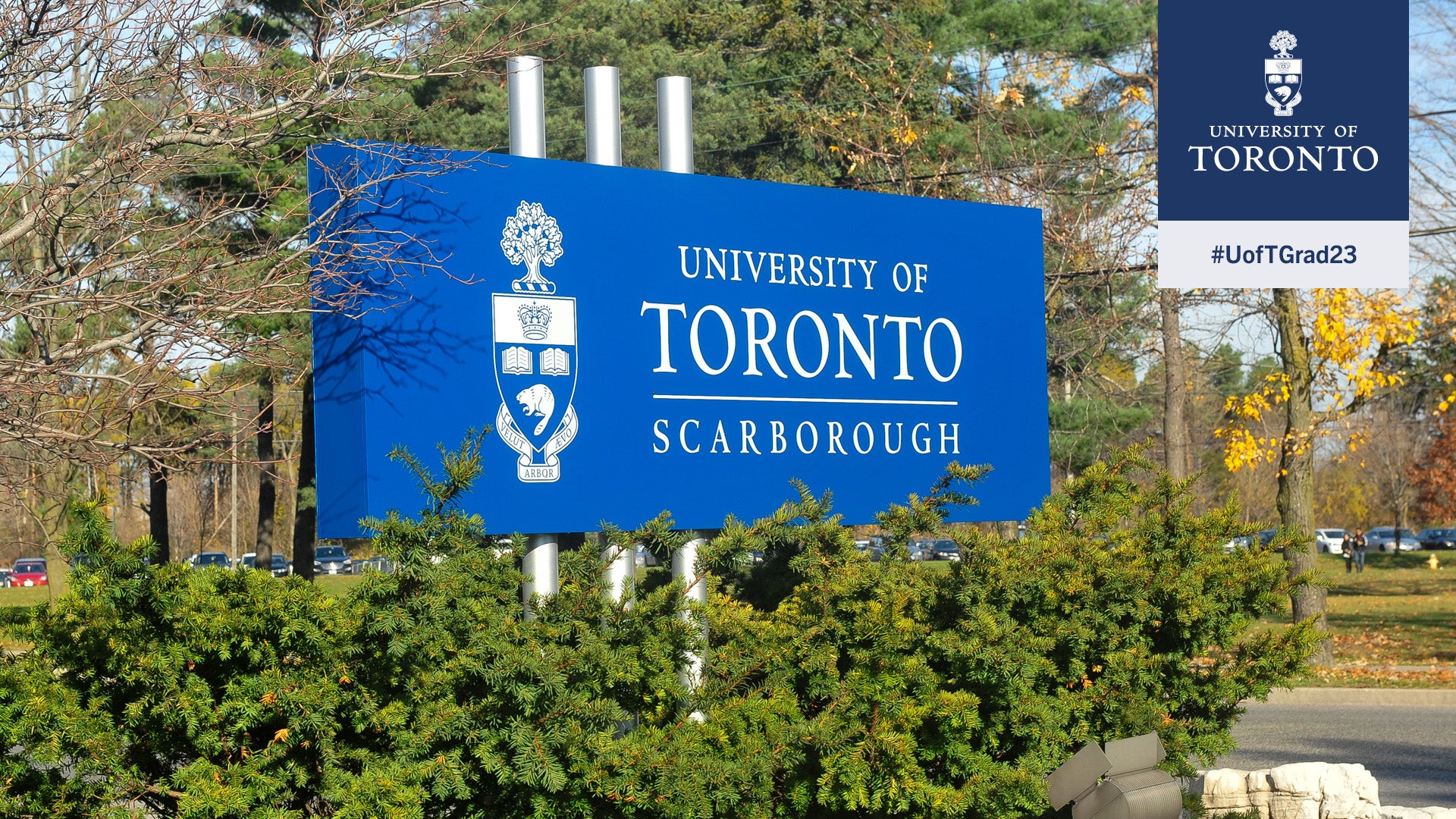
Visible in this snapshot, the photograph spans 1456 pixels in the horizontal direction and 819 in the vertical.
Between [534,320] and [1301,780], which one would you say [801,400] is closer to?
[534,320]

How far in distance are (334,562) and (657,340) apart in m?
66.6

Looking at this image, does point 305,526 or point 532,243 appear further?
point 305,526

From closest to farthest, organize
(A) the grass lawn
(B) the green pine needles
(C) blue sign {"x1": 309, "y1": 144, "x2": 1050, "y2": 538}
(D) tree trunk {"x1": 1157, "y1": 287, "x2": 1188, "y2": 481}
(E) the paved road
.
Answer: (B) the green pine needles < (C) blue sign {"x1": 309, "y1": 144, "x2": 1050, "y2": 538} < (E) the paved road < (A) the grass lawn < (D) tree trunk {"x1": 1157, "y1": 287, "x2": 1188, "y2": 481}

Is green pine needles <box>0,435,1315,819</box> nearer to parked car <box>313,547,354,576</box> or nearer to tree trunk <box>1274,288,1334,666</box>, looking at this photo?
tree trunk <box>1274,288,1334,666</box>

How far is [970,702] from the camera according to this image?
4.67 meters

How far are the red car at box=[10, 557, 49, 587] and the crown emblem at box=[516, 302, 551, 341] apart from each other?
58.5 metres

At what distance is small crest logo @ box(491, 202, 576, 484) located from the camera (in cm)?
624

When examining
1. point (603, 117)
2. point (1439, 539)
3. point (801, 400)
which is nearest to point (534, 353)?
point (603, 117)

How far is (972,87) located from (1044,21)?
168 inches

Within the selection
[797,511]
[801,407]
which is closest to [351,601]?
[797,511]

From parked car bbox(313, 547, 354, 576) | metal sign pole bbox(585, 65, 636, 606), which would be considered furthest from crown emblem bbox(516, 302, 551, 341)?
parked car bbox(313, 547, 354, 576)

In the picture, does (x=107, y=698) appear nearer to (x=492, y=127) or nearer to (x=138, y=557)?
(x=138, y=557)

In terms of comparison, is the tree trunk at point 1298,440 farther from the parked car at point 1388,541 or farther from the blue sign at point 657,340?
the parked car at point 1388,541

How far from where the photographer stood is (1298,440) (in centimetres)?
1678
